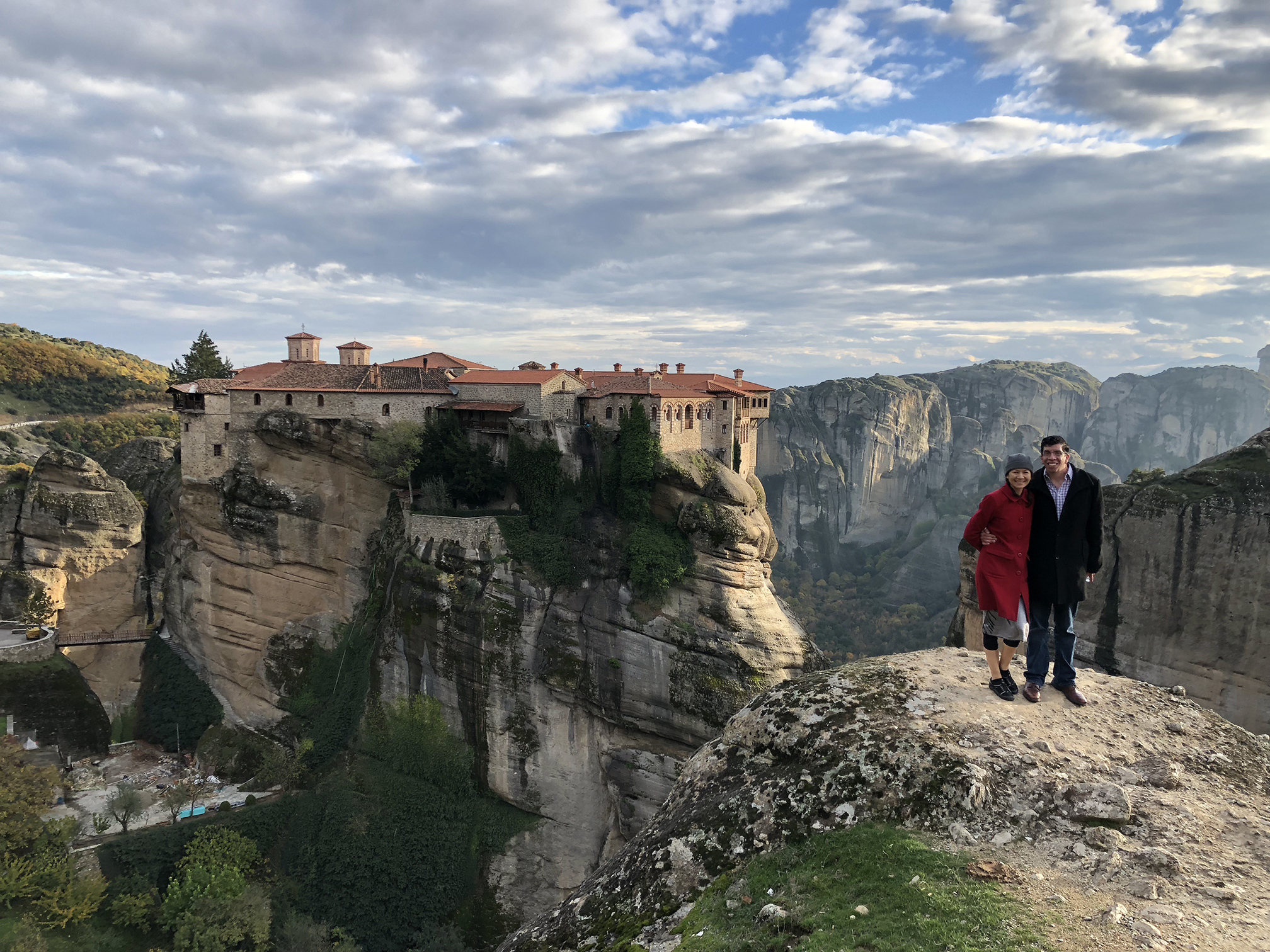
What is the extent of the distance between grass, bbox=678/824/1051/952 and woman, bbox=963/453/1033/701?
2.92m

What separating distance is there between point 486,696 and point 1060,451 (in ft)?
88.0

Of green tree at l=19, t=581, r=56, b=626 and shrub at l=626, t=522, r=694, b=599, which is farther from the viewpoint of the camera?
green tree at l=19, t=581, r=56, b=626

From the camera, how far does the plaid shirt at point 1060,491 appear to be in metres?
8.52

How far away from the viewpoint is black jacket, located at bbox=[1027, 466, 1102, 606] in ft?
27.7

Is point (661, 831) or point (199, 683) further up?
point (661, 831)

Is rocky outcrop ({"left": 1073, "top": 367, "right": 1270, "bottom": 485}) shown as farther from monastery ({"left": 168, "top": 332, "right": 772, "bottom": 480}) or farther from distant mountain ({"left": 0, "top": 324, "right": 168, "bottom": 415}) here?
distant mountain ({"left": 0, "top": 324, "right": 168, "bottom": 415})

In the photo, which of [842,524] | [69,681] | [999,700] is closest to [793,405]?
[842,524]

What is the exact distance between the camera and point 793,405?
11938 centimetres

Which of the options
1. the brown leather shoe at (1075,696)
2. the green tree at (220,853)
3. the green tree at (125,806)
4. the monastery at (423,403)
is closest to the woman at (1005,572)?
the brown leather shoe at (1075,696)

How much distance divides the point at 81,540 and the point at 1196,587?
4670cm

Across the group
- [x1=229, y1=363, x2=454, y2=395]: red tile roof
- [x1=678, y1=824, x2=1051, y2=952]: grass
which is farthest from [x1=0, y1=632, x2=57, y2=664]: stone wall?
[x1=678, y1=824, x2=1051, y2=952]: grass

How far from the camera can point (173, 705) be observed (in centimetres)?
3525

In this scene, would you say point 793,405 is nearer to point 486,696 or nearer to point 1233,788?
point 486,696

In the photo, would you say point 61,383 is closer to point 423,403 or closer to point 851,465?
point 423,403
